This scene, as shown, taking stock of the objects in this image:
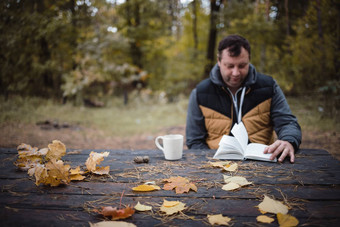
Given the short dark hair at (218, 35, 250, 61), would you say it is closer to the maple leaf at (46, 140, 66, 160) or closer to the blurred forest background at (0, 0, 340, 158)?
the blurred forest background at (0, 0, 340, 158)

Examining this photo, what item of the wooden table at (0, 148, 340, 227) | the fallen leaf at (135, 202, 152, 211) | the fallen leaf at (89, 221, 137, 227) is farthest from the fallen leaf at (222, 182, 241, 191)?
the fallen leaf at (89, 221, 137, 227)

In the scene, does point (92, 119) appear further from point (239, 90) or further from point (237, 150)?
point (237, 150)

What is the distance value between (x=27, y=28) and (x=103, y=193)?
2.32m

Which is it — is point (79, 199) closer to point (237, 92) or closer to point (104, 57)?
point (237, 92)

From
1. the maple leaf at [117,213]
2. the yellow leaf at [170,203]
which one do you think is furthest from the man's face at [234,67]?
the maple leaf at [117,213]

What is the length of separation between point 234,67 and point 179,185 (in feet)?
5.57

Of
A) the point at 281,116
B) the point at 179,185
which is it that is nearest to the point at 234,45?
the point at 281,116

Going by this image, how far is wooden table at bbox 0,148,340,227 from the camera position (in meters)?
0.81

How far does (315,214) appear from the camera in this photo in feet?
2.70

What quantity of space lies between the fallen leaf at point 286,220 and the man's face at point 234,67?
180 centimetres

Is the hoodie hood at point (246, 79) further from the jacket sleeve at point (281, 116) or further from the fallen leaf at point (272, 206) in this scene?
the fallen leaf at point (272, 206)

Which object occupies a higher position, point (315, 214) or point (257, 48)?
point (257, 48)

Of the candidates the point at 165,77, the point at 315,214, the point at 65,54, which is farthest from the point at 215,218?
the point at 165,77

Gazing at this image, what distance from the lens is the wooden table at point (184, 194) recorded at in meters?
0.81
